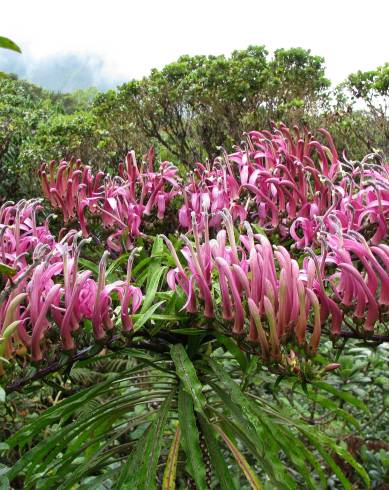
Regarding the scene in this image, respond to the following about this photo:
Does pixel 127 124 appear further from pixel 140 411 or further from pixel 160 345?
pixel 160 345

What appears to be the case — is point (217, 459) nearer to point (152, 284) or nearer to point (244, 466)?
point (244, 466)

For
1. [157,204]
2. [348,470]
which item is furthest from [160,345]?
[348,470]

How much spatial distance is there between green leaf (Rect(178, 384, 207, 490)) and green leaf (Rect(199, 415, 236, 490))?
149mm

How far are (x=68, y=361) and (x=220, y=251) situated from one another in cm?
40

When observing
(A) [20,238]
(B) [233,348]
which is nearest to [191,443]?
(B) [233,348]

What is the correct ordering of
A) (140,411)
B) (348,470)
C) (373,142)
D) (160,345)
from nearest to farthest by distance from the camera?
(160,345) → (140,411) → (348,470) → (373,142)

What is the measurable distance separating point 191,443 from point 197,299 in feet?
1.12

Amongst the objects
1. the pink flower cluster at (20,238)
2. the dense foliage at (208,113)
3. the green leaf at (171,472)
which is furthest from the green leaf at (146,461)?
the dense foliage at (208,113)

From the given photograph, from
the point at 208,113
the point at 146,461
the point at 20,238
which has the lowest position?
the point at 146,461

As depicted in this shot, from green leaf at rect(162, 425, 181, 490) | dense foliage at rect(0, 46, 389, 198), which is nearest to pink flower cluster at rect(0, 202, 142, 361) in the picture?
green leaf at rect(162, 425, 181, 490)

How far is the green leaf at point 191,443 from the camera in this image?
1.22 m

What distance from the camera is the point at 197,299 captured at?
1.21 metres

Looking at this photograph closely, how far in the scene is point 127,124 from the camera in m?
6.75

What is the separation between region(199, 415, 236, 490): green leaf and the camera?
138cm
